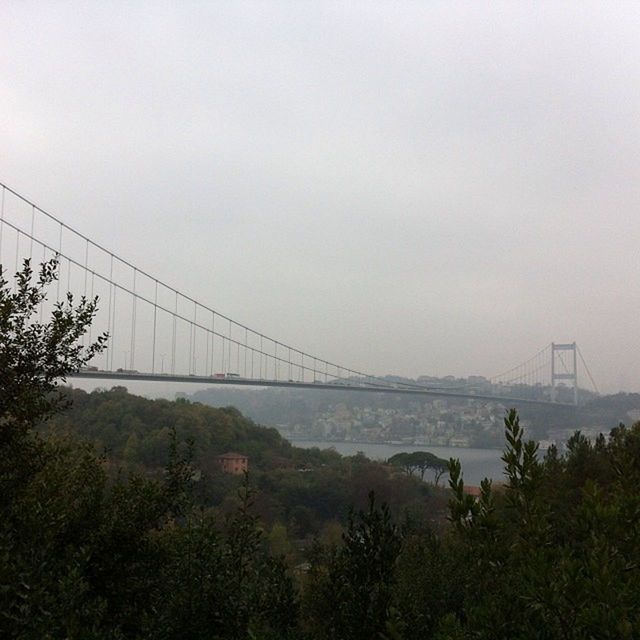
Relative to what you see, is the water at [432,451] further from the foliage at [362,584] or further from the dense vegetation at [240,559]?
the foliage at [362,584]

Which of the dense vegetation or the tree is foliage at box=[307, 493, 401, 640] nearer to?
the dense vegetation

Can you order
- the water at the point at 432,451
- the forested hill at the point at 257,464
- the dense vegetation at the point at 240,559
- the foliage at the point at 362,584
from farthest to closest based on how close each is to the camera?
the water at the point at 432,451 < the forested hill at the point at 257,464 < the foliage at the point at 362,584 < the dense vegetation at the point at 240,559

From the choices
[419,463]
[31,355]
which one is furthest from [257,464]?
[31,355]

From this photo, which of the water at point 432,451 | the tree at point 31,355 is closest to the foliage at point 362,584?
the tree at point 31,355

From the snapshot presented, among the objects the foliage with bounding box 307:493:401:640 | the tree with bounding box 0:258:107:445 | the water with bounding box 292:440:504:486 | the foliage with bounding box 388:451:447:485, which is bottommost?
the water with bounding box 292:440:504:486

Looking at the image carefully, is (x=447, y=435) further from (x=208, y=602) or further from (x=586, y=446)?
(x=208, y=602)

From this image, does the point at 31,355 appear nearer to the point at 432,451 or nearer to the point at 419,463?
the point at 419,463

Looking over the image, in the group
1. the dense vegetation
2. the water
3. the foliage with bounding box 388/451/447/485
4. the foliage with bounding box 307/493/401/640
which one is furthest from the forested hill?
the foliage with bounding box 307/493/401/640

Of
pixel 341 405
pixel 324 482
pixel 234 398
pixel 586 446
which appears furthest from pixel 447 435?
pixel 586 446

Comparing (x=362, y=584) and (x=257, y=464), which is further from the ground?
(x=362, y=584)
